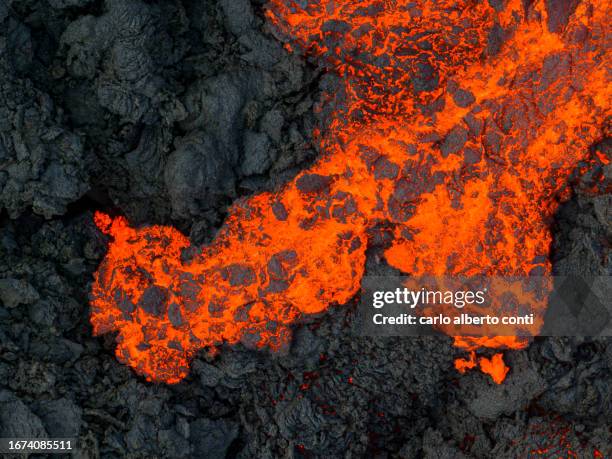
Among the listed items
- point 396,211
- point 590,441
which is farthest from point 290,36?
point 590,441

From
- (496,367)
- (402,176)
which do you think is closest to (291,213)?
(402,176)

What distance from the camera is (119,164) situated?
3.06 meters

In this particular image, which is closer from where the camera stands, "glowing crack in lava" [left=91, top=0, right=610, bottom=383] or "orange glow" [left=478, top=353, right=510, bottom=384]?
"glowing crack in lava" [left=91, top=0, right=610, bottom=383]

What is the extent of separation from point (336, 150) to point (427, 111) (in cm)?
39

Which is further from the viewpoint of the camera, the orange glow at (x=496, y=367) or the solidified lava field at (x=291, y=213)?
the orange glow at (x=496, y=367)

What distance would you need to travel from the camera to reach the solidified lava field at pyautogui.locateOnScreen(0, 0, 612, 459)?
278 centimetres

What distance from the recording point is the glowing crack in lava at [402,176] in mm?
2744

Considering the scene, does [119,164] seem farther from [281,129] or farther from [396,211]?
[396,211]

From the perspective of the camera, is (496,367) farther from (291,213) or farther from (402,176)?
(291,213)

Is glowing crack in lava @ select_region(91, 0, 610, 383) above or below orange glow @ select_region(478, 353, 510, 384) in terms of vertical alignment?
above

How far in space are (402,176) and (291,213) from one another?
1.52 ft

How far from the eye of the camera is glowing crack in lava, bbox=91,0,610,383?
2744 mm

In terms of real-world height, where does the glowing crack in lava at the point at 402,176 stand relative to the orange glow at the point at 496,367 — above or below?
above

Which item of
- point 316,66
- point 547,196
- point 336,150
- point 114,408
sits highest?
point 316,66
